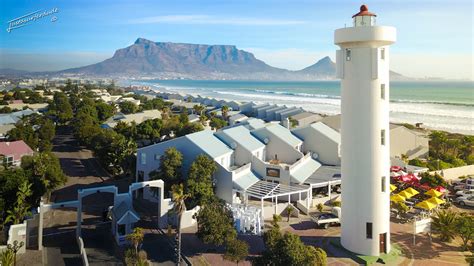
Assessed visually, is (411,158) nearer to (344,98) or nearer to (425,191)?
(425,191)

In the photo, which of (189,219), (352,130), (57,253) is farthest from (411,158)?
(57,253)

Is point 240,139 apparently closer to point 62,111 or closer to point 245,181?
point 245,181

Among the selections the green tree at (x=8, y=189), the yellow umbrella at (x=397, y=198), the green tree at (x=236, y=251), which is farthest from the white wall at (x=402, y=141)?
the green tree at (x=8, y=189)

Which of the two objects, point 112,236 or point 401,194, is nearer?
point 112,236

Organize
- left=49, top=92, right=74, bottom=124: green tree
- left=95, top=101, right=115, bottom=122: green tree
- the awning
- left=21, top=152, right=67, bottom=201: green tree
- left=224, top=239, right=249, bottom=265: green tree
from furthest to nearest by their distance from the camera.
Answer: left=95, top=101, right=115, bottom=122: green tree → left=49, top=92, right=74, bottom=124: green tree → the awning → left=21, top=152, right=67, bottom=201: green tree → left=224, top=239, right=249, bottom=265: green tree

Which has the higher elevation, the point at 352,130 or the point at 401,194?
the point at 352,130

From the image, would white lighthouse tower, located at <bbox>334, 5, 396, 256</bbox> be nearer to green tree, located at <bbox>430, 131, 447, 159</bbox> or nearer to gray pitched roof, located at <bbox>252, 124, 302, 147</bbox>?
gray pitched roof, located at <bbox>252, 124, 302, 147</bbox>

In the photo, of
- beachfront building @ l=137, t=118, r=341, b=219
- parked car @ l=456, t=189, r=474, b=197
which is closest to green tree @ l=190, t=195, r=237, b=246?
beachfront building @ l=137, t=118, r=341, b=219

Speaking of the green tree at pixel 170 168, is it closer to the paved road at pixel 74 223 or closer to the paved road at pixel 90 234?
the paved road at pixel 90 234
